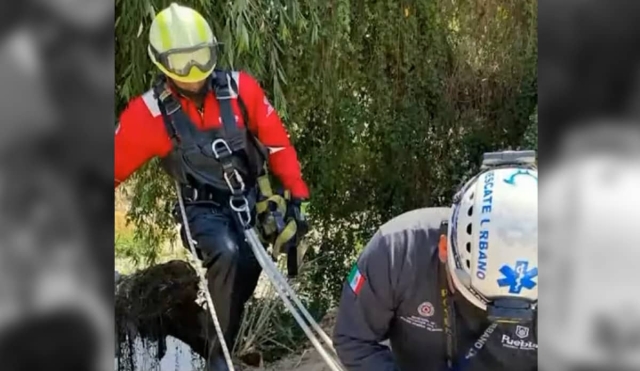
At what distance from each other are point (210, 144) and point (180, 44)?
0.21m

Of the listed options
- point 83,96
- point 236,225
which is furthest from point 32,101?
point 236,225

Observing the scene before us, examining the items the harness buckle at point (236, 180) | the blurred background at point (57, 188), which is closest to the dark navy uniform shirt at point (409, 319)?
the harness buckle at point (236, 180)

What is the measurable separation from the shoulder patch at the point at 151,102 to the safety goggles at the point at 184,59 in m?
0.07

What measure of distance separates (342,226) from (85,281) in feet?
2.24

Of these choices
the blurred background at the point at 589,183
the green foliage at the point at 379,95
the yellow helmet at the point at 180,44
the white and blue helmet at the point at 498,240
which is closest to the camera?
the blurred background at the point at 589,183

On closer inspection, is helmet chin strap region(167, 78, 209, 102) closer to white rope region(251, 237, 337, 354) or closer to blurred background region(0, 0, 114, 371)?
white rope region(251, 237, 337, 354)

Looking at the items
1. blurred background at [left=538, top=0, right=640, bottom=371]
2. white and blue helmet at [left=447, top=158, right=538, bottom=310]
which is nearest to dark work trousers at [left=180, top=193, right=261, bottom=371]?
white and blue helmet at [left=447, top=158, right=538, bottom=310]

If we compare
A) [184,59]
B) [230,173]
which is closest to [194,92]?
[184,59]

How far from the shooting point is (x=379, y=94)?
1.85 metres

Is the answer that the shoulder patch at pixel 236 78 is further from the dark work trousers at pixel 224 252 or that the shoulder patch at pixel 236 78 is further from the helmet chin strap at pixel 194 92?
the dark work trousers at pixel 224 252

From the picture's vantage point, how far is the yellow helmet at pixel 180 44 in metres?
1.69

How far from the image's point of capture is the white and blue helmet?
1.52 metres

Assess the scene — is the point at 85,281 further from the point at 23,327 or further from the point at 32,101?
the point at 32,101

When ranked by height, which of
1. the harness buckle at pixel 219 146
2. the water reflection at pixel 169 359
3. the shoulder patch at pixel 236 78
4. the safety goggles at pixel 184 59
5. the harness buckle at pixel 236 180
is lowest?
the water reflection at pixel 169 359
